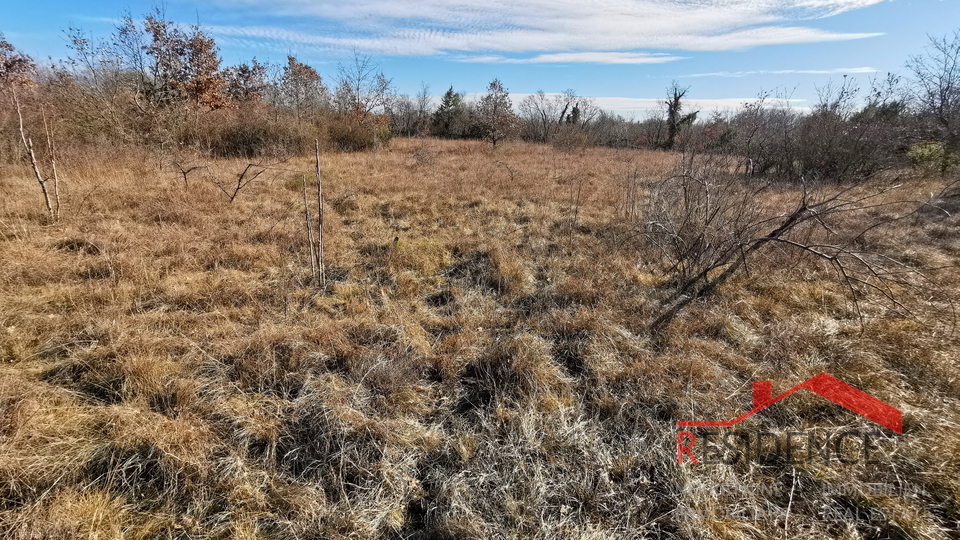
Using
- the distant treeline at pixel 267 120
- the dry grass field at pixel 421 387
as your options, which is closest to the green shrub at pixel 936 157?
the distant treeline at pixel 267 120

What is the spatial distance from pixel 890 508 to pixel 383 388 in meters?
2.75

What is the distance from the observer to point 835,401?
235 cm

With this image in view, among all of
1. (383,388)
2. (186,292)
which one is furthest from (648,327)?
(186,292)

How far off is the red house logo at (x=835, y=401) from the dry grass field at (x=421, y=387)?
0.21 feet

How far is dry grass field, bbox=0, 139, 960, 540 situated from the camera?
1.76 metres

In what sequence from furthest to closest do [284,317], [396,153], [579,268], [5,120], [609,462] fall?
[396,153] < [5,120] < [579,268] < [284,317] < [609,462]

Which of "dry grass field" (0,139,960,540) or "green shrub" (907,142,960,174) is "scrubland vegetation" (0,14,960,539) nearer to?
"dry grass field" (0,139,960,540)

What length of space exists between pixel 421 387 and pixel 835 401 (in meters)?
2.72

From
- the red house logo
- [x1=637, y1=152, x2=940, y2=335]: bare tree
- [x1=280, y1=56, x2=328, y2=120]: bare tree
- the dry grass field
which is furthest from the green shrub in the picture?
[x1=280, y1=56, x2=328, y2=120]: bare tree

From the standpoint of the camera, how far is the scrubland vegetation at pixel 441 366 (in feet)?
5.83

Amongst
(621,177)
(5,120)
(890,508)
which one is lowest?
(890,508)

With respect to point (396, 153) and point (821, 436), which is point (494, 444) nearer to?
point (821, 436)

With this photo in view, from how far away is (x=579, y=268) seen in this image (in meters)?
4.32

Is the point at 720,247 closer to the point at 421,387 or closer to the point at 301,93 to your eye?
the point at 421,387
